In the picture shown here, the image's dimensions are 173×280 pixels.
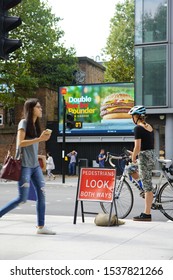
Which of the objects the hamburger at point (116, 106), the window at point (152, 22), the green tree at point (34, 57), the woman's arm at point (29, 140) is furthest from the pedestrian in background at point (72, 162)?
the woman's arm at point (29, 140)

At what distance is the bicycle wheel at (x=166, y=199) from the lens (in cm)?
905

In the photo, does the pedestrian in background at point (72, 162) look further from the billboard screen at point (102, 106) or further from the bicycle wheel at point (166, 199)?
the bicycle wheel at point (166, 199)

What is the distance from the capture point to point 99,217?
8469 mm

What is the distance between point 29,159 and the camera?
7.32 m

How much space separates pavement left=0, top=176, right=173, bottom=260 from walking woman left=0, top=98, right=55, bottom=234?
442mm

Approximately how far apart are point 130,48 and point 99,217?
1867 inches

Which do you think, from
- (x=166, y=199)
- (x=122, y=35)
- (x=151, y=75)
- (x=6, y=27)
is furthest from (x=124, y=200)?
(x=122, y=35)

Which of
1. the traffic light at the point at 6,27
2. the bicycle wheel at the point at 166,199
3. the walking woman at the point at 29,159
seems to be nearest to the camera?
the traffic light at the point at 6,27

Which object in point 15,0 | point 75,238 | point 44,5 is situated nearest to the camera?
point 15,0

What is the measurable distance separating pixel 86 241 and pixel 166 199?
8.87 feet

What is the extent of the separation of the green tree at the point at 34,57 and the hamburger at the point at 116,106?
17.5 feet

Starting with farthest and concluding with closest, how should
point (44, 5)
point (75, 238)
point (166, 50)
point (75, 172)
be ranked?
point (44, 5) → point (75, 172) → point (166, 50) → point (75, 238)
